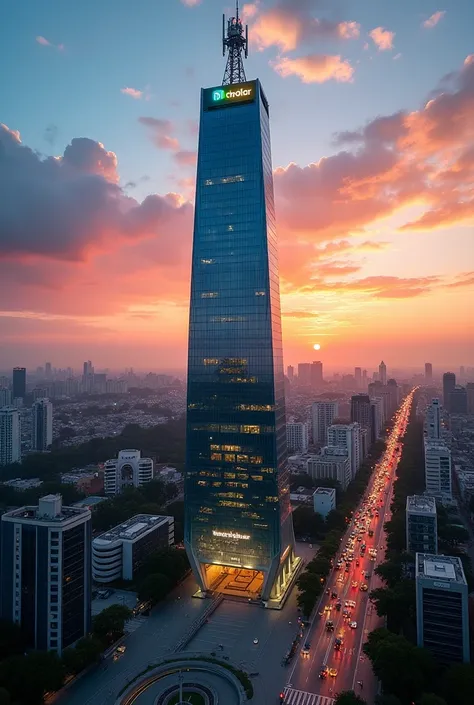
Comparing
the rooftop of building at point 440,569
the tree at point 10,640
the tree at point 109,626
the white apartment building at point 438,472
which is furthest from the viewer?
the white apartment building at point 438,472

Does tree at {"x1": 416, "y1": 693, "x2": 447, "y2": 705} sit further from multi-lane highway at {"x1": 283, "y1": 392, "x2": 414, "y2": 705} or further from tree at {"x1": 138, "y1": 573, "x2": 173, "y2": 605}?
tree at {"x1": 138, "y1": 573, "x2": 173, "y2": 605}

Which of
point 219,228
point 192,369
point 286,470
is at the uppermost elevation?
point 219,228

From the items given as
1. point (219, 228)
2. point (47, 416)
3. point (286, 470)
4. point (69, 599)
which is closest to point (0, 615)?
point (69, 599)

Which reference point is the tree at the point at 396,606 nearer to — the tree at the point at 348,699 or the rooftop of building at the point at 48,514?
the tree at the point at 348,699

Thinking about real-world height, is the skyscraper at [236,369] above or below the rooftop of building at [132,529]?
above

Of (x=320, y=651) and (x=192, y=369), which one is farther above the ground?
(x=192, y=369)

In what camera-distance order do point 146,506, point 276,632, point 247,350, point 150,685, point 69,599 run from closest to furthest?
point 150,685 → point 69,599 → point 276,632 → point 247,350 → point 146,506

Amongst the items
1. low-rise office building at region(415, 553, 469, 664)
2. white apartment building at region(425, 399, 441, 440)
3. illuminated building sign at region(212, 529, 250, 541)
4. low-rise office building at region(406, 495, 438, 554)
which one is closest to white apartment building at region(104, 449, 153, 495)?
illuminated building sign at region(212, 529, 250, 541)

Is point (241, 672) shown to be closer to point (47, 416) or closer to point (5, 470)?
point (5, 470)

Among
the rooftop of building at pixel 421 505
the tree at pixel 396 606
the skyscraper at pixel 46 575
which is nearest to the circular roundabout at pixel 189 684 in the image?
the skyscraper at pixel 46 575
